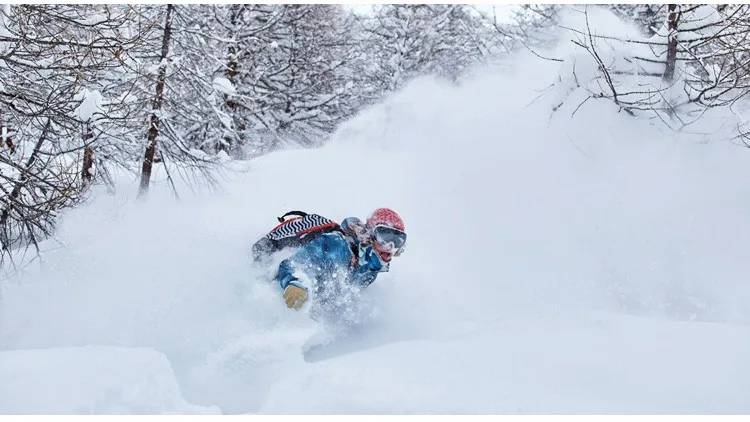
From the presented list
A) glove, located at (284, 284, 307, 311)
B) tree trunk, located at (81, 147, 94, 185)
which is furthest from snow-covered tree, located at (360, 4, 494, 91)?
glove, located at (284, 284, 307, 311)

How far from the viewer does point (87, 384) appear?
2.74m

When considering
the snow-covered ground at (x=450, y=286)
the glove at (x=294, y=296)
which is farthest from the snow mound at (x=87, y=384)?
the glove at (x=294, y=296)

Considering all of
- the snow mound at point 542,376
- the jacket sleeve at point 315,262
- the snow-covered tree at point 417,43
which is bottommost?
the snow mound at point 542,376

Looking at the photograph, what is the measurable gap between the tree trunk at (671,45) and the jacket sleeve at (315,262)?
15.3ft

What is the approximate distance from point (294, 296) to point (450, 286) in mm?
2090

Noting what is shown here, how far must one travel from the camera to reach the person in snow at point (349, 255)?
14.8 ft

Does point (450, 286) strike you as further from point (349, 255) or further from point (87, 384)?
point (87, 384)

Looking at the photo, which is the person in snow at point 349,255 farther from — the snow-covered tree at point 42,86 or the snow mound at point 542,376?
the snow-covered tree at point 42,86

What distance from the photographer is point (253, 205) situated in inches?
319

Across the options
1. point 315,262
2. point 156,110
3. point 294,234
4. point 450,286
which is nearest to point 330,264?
point 315,262

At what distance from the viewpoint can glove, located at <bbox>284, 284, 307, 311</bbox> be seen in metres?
4.14

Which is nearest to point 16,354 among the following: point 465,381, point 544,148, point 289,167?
point 465,381

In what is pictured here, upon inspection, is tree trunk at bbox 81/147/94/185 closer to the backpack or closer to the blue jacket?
the backpack

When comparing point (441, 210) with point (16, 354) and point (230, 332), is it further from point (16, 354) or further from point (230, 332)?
point (16, 354)
